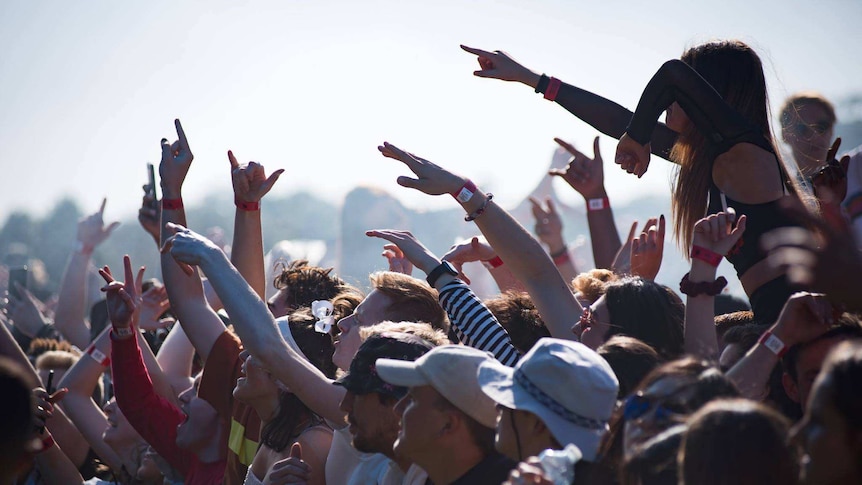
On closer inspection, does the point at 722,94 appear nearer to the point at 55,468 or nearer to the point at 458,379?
the point at 458,379

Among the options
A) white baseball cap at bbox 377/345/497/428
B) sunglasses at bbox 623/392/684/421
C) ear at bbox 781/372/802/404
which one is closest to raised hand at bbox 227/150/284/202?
white baseball cap at bbox 377/345/497/428

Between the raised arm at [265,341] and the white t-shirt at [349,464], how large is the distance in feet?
0.33

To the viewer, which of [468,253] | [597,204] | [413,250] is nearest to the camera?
[413,250]

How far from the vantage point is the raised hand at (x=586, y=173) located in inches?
208

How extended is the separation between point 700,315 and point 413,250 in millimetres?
1316

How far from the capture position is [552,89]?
404 cm

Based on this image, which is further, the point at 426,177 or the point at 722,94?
the point at 426,177

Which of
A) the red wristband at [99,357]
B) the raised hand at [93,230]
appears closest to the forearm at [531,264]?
the red wristband at [99,357]

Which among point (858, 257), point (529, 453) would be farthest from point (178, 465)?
point (858, 257)

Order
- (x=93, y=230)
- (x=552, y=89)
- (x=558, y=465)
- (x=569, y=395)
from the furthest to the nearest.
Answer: (x=93, y=230) < (x=552, y=89) < (x=569, y=395) < (x=558, y=465)

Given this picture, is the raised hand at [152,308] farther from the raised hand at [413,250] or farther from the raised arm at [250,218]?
the raised hand at [413,250]

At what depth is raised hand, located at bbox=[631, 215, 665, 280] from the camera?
4289mm

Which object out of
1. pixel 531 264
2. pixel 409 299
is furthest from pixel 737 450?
pixel 409 299

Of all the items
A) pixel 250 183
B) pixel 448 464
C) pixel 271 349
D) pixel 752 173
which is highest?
pixel 752 173
